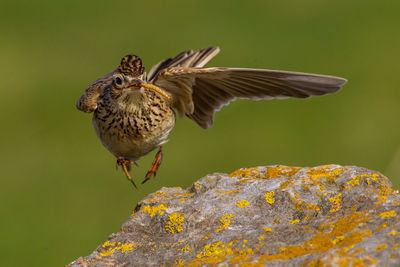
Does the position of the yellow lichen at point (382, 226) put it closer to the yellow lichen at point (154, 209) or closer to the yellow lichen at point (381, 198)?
the yellow lichen at point (381, 198)

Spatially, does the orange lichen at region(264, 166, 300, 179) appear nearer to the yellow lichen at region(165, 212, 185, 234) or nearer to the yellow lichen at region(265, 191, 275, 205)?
the yellow lichen at region(265, 191, 275, 205)

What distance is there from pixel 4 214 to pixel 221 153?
399cm

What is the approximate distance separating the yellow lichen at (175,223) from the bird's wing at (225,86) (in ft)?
5.71

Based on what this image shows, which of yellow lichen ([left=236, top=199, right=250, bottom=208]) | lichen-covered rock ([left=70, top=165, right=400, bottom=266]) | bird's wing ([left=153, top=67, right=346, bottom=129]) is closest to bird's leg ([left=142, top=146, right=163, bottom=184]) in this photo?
bird's wing ([left=153, top=67, right=346, bottom=129])

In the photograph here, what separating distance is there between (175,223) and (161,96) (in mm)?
2403

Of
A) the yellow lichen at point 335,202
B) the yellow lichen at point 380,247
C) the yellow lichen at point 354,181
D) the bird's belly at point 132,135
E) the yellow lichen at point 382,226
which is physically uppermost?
the bird's belly at point 132,135

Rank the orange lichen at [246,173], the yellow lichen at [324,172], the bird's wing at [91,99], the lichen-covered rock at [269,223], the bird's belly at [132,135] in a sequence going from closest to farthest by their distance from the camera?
1. the lichen-covered rock at [269,223]
2. the yellow lichen at [324,172]
3. the orange lichen at [246,173]
4. the bird's belly at [132,135]
5. the bird's wing at [91,99]

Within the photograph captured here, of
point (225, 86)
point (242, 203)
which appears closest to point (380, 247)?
point (242, 203)

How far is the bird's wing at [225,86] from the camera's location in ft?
22.0

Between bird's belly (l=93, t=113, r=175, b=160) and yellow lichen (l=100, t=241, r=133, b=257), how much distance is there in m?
2.17

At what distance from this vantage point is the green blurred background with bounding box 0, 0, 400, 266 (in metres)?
12.7

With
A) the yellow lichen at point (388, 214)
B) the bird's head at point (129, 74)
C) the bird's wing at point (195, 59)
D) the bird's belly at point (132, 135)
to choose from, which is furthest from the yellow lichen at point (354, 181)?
the bird's wing at point (195, 59)

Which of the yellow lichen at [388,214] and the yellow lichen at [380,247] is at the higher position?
the yellow lichen at [388,214]

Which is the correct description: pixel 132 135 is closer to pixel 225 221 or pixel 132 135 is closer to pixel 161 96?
pixel 161 96
